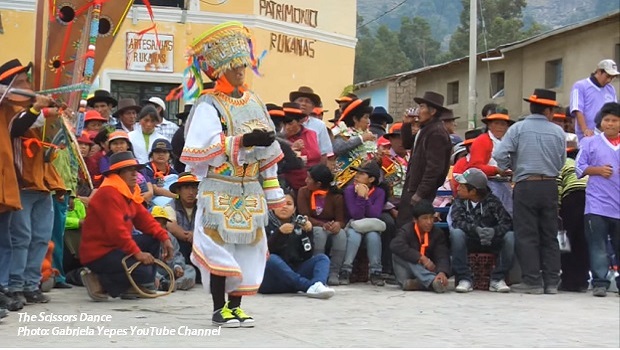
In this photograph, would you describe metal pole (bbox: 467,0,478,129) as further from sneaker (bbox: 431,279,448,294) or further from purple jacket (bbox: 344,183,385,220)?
sneaker (bbox: 431,279,448,294)

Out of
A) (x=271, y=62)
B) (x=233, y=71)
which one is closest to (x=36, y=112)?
(x=233, y=71)

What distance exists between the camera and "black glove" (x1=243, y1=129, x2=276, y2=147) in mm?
7973

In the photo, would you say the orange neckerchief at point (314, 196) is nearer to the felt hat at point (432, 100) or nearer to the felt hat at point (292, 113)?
the felt hat at point (292, 113)

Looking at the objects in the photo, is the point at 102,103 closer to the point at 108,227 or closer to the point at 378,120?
the point at 108,227

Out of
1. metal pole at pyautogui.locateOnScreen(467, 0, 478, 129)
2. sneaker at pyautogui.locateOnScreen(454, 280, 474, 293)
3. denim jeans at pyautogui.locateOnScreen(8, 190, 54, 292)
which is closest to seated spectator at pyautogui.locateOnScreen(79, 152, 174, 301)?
denim jeans at pyautogui.locateOnScreen(8, 190, 54, 292)

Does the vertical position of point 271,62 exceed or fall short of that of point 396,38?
it falls short

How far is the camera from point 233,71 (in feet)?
27.4

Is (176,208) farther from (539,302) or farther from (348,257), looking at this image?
(539,302)

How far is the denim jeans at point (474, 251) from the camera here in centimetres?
1138

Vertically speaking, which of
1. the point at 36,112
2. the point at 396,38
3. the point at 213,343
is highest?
the point at 396,38

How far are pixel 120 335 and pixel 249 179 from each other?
4.97 feet

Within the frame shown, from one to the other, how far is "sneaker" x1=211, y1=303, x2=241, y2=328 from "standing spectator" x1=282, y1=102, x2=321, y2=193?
3.75m

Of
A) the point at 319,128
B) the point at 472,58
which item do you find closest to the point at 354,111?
the point at 319,128

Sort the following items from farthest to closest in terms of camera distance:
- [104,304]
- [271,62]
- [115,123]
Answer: [271,62]
[115,123]
[104,304]
